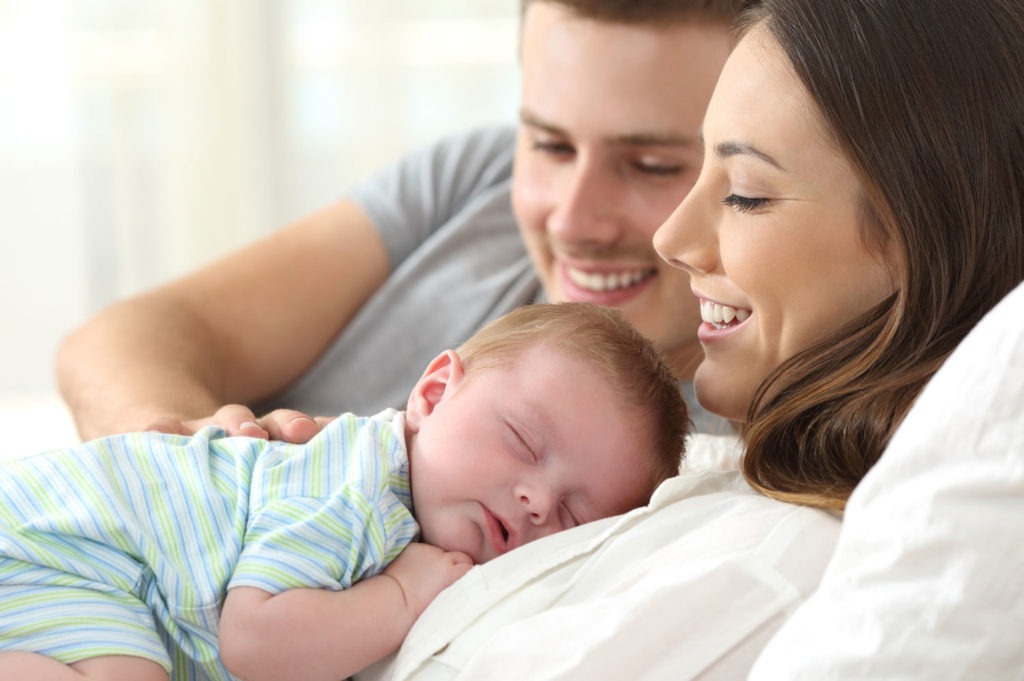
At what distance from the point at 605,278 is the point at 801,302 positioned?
2.64ft

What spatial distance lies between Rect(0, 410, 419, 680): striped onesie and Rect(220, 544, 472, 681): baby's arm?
0.02 m

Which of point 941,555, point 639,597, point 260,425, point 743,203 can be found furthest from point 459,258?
point 941,555

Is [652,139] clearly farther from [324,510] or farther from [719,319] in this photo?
[324,510]

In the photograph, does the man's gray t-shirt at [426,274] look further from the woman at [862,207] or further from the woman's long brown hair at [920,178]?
the woman's long brown hair at [920,178]

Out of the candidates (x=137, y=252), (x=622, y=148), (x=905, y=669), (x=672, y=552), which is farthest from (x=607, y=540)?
(x=137, y=252)

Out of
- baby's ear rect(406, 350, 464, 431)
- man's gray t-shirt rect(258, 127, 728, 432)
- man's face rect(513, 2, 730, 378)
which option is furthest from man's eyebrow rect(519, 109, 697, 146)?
baby's ear rect(406, 350, 464, 431)

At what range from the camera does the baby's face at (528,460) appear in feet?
4.16

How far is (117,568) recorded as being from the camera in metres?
1.17

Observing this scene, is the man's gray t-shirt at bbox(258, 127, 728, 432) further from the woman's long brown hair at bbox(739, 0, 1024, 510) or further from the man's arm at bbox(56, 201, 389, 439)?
the woman's long brown hair at bbox(739, 0, 1024, 510)

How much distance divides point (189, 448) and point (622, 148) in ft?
3.22

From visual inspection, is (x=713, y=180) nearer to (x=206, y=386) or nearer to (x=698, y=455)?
(x=698, y=455)

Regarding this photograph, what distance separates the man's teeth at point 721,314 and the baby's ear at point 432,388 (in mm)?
319

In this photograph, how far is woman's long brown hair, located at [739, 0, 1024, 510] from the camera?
1188 millimetres

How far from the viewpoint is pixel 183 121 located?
3.73 metres
